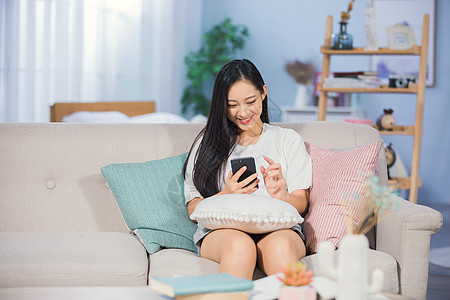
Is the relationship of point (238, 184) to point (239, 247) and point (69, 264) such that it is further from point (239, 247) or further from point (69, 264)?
point (69, 264)

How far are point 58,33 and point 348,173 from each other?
10.6 ft

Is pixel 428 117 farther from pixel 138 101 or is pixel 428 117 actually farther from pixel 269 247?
pixel 269 247

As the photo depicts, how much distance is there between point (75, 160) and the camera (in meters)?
2.33

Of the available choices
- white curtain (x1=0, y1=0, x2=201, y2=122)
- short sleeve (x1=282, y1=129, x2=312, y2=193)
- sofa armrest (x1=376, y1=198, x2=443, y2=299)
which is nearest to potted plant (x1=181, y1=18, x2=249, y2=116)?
white curtain (x1=0, y1=0, x2=201, y2=122)

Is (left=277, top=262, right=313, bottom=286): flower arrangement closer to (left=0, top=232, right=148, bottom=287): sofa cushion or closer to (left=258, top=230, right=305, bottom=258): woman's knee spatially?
(left=258, top=230, right=305, bottom=258): woman's knee

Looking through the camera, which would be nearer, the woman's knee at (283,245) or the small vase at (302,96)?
the woman's knee at (283,245)

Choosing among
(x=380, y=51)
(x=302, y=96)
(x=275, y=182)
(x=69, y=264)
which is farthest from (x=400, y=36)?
(x=69, y=264)

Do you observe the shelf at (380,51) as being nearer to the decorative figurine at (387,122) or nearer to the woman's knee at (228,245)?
the decorative figurine at (387,122)

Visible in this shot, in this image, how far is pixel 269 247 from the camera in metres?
1.75

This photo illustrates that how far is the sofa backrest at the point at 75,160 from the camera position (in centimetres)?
228

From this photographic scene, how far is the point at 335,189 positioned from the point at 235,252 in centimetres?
52

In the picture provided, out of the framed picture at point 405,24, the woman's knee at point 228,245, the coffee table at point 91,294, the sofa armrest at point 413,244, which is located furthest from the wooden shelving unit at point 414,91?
the coffee table at point 91,294

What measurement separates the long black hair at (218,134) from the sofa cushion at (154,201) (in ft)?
0.47

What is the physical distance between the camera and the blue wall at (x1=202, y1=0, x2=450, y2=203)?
228 inches
